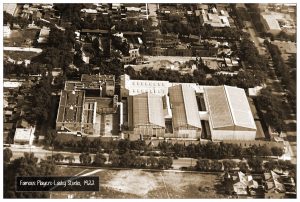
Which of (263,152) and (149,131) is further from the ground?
(149,131)

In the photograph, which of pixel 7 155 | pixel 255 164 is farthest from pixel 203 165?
pixel 7 155

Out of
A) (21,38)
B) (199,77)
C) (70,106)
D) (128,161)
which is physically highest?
(21,38)

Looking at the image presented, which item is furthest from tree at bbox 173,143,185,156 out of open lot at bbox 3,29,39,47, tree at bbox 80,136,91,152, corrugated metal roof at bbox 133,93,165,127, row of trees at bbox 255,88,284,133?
open lot at bbox 3,29,39,47

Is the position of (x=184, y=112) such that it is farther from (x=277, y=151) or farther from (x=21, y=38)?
(x=21, y=38)

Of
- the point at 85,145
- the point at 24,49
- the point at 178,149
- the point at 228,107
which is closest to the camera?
the point at 85,145

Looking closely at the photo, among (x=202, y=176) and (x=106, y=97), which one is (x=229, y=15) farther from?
(x=202, y=176)

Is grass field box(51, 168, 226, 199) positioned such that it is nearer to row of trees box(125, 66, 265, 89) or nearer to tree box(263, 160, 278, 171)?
tree box(263, 160, 278, 171)
